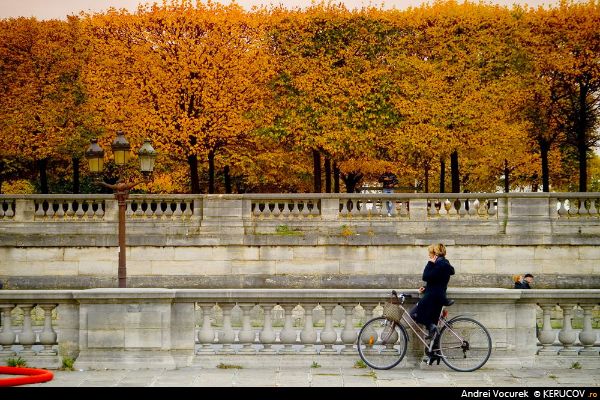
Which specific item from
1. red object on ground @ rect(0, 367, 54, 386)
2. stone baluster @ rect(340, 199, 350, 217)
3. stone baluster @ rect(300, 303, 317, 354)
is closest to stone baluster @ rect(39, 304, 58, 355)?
red object on ground @ rect(0, 367, 54, 386)

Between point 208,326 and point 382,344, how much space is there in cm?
202

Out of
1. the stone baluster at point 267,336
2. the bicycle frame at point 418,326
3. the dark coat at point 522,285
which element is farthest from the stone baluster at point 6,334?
the dark coat at point 522,285

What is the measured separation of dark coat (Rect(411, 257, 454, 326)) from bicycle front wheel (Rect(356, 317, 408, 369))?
0.27 m

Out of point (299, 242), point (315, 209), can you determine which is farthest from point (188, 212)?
point (315, 209)

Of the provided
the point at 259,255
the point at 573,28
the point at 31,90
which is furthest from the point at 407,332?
the point at 31,90

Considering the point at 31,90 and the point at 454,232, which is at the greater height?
the point at 31,90

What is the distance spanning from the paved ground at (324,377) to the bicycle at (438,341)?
0.14m

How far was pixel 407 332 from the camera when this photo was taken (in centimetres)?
1148

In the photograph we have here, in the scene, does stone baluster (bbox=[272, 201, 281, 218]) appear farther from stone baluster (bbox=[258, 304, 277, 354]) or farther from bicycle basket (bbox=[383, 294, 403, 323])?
bicycle basket (bbox=[383, 294, 403, 323])

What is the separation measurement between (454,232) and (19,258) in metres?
11.3

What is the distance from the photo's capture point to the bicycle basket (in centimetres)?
1122

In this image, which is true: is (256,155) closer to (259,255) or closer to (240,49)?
(240,49)

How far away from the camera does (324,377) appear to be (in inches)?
426

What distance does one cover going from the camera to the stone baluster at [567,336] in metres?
11.5
